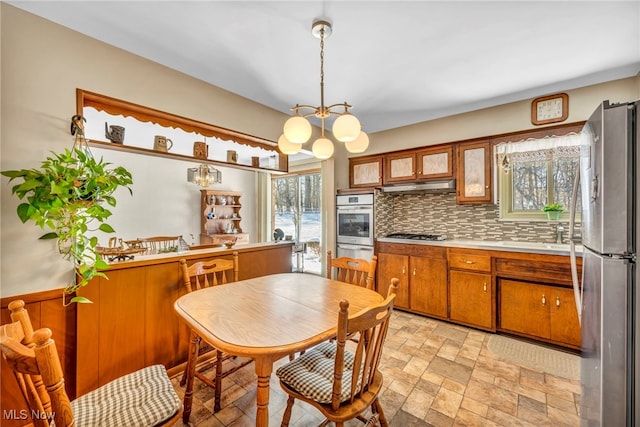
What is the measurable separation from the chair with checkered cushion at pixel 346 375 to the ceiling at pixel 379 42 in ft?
5.62

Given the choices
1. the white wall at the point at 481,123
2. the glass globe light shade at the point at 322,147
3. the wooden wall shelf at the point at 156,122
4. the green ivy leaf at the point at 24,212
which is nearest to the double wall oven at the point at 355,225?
the white wall at the point at 481,123

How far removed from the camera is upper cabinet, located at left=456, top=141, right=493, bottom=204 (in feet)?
9.94

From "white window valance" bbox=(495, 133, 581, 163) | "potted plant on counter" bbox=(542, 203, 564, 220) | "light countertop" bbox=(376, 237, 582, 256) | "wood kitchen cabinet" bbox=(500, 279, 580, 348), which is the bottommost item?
"wood kitchen cabinet" bbox=(500, 279, 580, 348)

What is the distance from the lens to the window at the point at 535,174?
2.71m

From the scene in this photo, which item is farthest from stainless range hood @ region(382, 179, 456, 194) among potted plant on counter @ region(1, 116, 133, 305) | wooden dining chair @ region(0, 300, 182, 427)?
wooden dining chair @ region(0, 300, 182, 427)

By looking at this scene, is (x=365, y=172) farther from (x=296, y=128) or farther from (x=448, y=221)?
(x=296, y=128)

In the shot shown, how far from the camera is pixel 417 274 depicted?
128 inches

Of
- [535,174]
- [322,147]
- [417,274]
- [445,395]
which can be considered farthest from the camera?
[417,274]

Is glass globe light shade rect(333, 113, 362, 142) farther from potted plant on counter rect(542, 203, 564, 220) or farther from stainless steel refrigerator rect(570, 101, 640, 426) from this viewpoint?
potted plant on counter rect(542, 203, 564, 220)

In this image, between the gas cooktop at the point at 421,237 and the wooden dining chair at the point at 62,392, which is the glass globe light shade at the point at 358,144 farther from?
the gas cooktop at the point at 421,237

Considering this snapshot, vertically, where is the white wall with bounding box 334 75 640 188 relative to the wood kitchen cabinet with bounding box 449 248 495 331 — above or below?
above

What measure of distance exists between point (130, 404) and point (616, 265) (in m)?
2.07

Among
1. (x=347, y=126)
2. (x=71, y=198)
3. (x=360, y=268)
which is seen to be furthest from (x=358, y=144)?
(x=71, y=198)

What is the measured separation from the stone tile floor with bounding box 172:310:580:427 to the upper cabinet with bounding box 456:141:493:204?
163 cm
